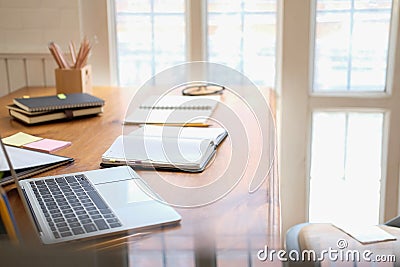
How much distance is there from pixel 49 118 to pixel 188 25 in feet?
2.97

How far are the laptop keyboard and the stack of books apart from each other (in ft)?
1.87

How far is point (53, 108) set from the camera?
163 centimetres

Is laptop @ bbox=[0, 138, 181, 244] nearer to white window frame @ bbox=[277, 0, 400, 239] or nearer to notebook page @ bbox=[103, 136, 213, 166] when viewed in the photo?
notebook page @ bbox=[103, 136, 213, 166]

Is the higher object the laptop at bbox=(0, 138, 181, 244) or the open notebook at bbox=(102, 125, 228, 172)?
the open notebook at bbox=(102, 125, 228, 172)

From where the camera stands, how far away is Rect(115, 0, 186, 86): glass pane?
92.5 inches

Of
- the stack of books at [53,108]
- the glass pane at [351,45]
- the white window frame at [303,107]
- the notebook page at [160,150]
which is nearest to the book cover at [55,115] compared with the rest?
the stack of books at [53,108]

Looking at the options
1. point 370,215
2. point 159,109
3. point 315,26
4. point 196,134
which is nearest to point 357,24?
point 315,26

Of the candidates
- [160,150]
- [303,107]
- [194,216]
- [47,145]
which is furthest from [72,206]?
[303,107]

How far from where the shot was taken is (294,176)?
2.35 m

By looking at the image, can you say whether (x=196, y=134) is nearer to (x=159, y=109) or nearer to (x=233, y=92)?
(x=159, y=109)

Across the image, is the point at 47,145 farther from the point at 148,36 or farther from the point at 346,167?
the point at 346,167

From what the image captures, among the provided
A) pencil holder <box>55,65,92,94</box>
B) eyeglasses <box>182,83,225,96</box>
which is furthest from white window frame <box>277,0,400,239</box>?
pencil holder <box>55,65,92,94</box>

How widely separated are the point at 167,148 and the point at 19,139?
0.44 metres

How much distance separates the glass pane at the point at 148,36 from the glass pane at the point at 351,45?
60 centimetres
